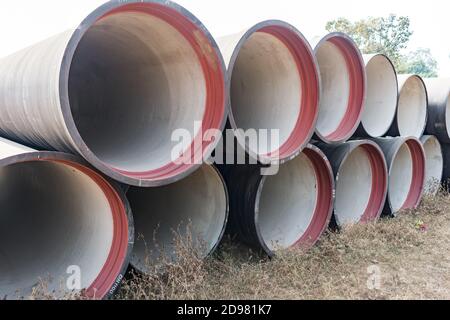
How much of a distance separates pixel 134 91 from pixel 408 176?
3426mm

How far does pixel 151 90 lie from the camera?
306 centimetres

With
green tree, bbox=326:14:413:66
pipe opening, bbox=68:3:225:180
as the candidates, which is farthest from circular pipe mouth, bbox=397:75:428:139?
green tree, bbox=326:14:413:66

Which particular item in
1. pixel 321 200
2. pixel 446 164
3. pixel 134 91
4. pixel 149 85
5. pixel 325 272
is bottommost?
pixel 325 272

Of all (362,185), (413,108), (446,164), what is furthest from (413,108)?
(362,185)

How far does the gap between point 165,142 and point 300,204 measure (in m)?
1.53

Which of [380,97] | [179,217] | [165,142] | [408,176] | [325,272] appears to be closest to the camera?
[165,142]

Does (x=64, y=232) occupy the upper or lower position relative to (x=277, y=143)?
lower

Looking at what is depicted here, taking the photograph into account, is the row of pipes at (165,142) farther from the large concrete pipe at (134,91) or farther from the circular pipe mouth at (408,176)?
the circular pipe mouth at (408,176)

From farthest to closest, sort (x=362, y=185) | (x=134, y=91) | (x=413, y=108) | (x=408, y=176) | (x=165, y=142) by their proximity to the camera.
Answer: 1. (x=413, y=108)
2. (x=408, y=176)
3. (x=362, y=185)
4. (x=134, y=91)
5. (x=165, y=142)

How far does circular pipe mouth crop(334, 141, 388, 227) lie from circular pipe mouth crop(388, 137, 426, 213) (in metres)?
0.70

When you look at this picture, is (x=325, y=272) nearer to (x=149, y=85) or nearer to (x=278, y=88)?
(x=278, y=88)

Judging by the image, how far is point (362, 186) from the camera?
4.26 meters

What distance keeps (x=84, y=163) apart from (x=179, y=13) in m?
0.97

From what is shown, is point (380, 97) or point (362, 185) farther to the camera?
point (380, 97)
